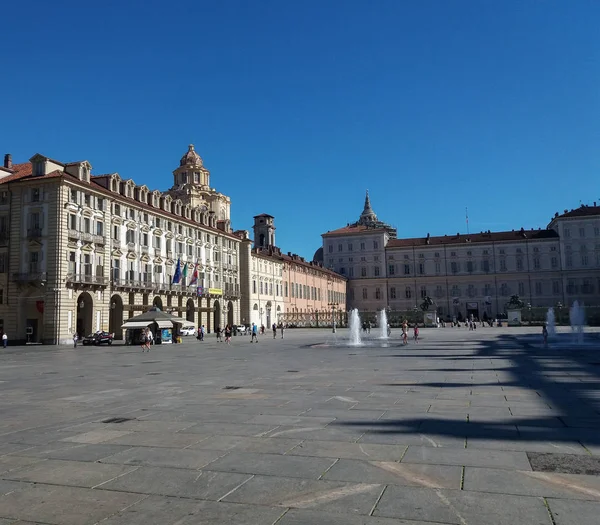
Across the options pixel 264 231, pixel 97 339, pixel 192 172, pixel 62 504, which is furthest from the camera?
pixel 264 231

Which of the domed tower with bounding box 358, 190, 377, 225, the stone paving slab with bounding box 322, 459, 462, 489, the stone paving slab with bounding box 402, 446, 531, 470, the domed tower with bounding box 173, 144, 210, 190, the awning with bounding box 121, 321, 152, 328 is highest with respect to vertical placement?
the domed tower with bounding box 358, 190, 377, 225

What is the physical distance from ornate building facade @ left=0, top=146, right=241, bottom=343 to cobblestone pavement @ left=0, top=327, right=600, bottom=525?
34.8 meters

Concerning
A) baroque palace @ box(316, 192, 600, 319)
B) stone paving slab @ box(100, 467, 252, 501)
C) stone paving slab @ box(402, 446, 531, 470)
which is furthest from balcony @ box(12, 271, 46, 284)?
baroque palace @ box(316, 192, 600, 319)

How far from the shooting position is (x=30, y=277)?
45219 millimetres

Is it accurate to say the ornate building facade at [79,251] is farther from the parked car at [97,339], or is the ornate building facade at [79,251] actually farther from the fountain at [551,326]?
the fountain at [551,326]

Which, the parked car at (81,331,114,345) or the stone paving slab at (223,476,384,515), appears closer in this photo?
the stone paving slab at (223,476,384,515)

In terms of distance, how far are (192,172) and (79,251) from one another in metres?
44.1

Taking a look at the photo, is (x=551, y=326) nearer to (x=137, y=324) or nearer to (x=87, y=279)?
(x=137, y=324)

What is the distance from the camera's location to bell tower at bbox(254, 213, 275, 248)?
105 m

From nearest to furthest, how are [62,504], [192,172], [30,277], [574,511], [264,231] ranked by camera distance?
[574,511], [62,504], [30,277], [192,172], [264,231]

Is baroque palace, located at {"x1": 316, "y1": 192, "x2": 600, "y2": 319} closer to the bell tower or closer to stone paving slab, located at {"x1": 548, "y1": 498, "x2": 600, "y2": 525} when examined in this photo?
the bell tower

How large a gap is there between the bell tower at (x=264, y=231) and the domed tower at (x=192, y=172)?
17140 millimetres

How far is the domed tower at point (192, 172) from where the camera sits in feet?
292

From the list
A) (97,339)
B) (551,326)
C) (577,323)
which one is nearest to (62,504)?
(97,339)
